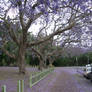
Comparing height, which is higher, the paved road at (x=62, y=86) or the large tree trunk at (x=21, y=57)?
the large tree trunk at (x=21, y=57)

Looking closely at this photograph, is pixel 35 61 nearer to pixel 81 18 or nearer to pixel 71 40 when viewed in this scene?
pixel 71 40

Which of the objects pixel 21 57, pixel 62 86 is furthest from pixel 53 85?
pixel 21 57

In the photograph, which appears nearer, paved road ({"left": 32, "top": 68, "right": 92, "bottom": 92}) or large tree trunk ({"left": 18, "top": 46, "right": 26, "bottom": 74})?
paved road ({"left": 32, "top": 68, "right": 92, "bottom": 92})

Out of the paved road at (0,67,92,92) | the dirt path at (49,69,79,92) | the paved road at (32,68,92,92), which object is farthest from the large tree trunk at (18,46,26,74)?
the dirt path at (49,69,79,92)

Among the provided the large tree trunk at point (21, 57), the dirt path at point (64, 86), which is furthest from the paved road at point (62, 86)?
the large tree trunk at point (21, 57)

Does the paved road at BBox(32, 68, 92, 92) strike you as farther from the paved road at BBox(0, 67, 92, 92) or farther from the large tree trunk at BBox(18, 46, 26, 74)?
the large tree trunk at BBox(18, 46, 26, 74)

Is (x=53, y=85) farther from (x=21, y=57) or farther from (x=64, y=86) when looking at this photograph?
(x=21, y=57)

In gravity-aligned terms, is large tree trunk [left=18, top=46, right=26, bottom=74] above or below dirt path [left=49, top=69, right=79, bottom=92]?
above

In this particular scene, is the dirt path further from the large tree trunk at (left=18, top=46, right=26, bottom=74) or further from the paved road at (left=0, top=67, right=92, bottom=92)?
the large tree trunk at (left=18, top=46, right=26, bottom=74)

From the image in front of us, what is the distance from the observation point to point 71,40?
31969mm

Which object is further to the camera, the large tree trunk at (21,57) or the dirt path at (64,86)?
the large tree trunk at (21,57)

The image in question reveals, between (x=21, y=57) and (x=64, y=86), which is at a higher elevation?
(x=21, y=57)

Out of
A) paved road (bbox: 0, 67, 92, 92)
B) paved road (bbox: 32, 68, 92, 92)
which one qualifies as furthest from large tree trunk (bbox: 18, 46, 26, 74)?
paved road (bbox: 32, 68, 92, 92)

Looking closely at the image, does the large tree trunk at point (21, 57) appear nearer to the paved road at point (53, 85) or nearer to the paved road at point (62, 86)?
the paved road at point (53, 85)
